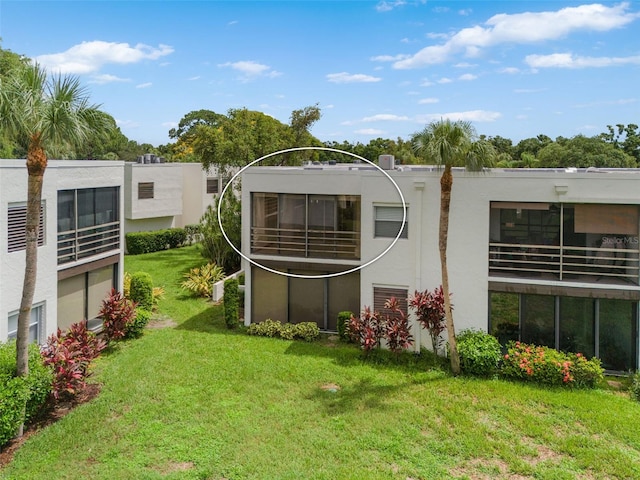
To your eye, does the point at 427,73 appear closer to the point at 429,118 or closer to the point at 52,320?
the point at 429,118

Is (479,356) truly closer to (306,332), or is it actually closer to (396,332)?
(396,332)

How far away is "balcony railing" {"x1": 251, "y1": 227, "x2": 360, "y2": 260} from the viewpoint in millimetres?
16547

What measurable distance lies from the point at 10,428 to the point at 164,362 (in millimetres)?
4997

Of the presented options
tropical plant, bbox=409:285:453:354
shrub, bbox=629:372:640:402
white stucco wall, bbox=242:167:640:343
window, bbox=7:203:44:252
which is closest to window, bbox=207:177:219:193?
white stucco wall, bbox=242:167:640:343

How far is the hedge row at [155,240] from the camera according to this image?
31.1 meters

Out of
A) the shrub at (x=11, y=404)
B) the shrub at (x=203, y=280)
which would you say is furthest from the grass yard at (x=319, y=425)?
the shrub at (x=203, y=280)

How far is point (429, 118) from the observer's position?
41.5 feet

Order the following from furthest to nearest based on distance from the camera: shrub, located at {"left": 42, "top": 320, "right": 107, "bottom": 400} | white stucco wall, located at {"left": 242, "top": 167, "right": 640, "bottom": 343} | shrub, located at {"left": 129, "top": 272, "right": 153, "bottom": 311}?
shrub, located at {"left": 129, "top": 272, "right": 153, "bottom": 311}, white stucco wall, located at {"left": 242, "top": 167, "right": 640, "bottom": 343}, shrub, located at {"left": 42, "top": 320, "right": 107, "bottom": 400}

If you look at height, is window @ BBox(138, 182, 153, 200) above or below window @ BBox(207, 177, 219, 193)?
below

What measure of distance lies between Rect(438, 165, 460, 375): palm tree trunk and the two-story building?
1504 mm

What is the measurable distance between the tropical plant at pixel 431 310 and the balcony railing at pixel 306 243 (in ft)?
9.34

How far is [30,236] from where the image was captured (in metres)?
9.98

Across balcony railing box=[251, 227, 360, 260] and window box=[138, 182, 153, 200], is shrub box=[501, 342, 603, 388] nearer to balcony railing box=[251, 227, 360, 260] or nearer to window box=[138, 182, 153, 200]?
balcony railing box=[251, 227, 360, 260]

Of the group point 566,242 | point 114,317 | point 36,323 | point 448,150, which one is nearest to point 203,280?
point 114,317
